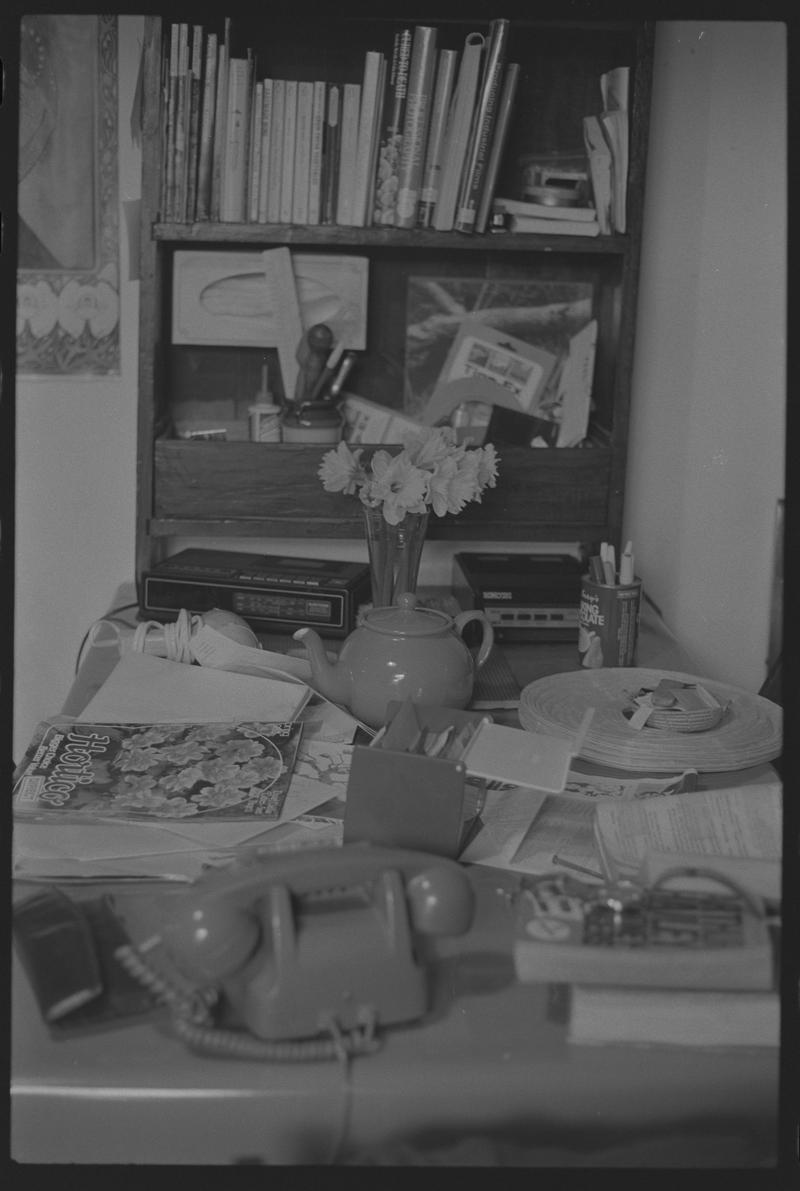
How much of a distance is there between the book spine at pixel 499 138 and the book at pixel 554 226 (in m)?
0.05

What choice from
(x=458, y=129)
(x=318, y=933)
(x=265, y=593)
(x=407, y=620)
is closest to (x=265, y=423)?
(x=265, y=593)

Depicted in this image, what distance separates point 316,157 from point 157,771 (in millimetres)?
978

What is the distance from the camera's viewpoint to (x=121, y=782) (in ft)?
3.97

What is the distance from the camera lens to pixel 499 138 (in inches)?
70.3

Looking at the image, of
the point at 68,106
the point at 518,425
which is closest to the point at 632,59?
the point at 518,425

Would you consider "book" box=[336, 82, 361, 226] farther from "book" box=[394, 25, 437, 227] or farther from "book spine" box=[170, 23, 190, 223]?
"book spine" box=[170, 23, 190, 223]

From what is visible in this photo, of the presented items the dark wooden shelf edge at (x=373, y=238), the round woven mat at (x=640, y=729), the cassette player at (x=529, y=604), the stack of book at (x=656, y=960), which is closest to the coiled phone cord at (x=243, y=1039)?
the stack of book at (x=656, y=960)

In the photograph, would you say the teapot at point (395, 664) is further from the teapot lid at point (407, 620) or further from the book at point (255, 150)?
the book at point (255, 150)

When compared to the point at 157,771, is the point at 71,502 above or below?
above

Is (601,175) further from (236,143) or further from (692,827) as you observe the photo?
(692,827)

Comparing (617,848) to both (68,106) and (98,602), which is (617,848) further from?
(68,106)

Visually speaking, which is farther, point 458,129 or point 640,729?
point 458,129

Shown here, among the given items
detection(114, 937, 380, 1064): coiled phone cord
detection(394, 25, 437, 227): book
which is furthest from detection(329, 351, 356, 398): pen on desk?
detection(114, 937, 380, 1064): coiled phone cord

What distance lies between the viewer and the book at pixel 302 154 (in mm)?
1800
